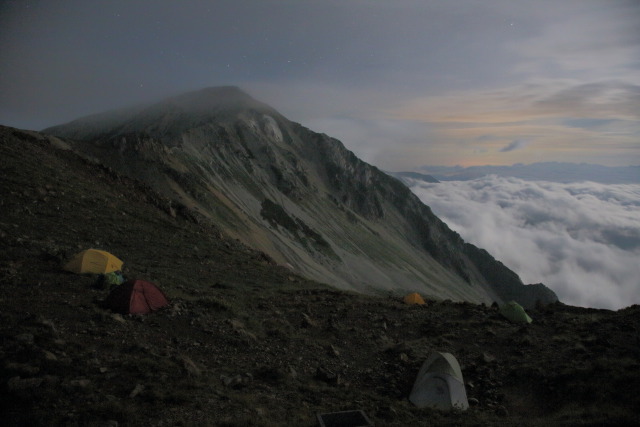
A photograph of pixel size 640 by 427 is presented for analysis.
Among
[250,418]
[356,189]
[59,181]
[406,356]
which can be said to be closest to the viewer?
[250,418]

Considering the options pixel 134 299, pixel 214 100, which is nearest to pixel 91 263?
pixel 134 299

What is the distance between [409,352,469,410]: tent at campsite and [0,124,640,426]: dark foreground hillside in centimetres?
50

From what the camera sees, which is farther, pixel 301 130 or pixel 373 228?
pixel 301 130

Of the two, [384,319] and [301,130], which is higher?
[301,130]

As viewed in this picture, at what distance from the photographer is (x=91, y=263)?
1847 centimetres

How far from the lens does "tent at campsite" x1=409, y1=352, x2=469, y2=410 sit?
1220 cm

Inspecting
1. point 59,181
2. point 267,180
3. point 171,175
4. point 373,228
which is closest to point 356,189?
point 373,228

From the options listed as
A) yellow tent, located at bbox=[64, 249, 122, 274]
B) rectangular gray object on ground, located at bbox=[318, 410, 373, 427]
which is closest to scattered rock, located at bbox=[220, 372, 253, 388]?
rectangular gray object on ground, located at bbox=[318, 410, 373, 427]

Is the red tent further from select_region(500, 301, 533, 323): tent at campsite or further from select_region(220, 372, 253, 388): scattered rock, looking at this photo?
select_region(500, 301, 533, 323): tent at campsite

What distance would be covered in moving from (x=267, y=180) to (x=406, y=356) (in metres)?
76.8

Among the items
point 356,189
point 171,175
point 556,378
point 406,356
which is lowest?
point 406,356

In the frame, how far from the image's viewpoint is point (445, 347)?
55.1 ft

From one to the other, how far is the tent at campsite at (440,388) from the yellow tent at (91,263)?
15.0m

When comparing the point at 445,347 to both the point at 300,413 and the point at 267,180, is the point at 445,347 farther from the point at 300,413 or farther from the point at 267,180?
the point at 267,180
